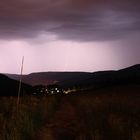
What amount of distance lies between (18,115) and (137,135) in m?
4.72

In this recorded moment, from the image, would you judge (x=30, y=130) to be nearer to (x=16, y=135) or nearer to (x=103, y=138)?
(x=16, y=135)

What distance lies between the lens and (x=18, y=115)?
12375mm

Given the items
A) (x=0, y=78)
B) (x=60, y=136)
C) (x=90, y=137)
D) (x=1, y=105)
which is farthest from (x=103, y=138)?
(x=0, y=78)

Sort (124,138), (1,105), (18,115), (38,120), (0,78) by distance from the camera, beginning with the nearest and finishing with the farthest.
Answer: (124,138) < (18,115) < (38,120) < (1,105) < (0,78)

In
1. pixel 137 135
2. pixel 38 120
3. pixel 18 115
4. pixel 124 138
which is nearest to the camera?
pixel 137 135

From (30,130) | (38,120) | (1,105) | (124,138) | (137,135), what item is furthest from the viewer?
(1,105)

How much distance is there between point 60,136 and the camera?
11.9m

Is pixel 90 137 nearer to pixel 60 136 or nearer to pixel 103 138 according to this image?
pixel 103 138

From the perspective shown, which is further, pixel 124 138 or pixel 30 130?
pixel 30 130

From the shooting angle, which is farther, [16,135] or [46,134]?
[46,134]

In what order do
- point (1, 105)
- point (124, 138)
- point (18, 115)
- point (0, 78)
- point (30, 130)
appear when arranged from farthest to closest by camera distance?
point (0, 78) → point (1, 105) → point (18, 115) → point (30, 130) → point (124, 138)

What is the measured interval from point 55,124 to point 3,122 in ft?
12.6

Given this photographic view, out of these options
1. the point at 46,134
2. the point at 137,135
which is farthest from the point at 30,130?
the point at 137,135

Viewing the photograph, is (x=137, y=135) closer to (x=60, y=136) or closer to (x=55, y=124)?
(x=60, y=136)
